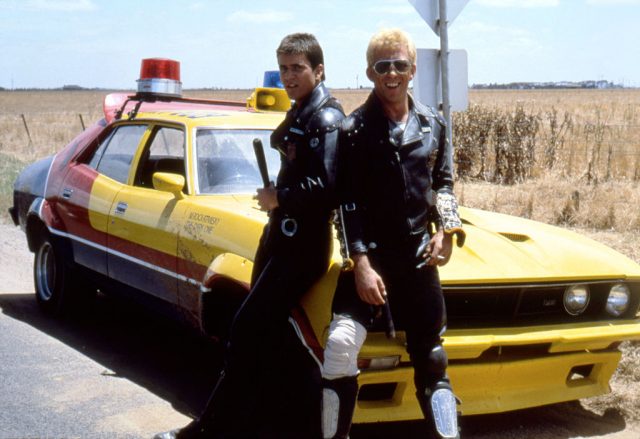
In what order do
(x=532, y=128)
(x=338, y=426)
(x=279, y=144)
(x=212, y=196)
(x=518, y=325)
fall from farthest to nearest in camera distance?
(x=532, y=128)
(x=212, y=196)
(x=518, y=325)
(x=279, y=144)
(x=338, y=426)

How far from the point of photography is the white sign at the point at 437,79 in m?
5.98

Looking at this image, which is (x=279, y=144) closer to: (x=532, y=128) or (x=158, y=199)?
(x=158, y=199)

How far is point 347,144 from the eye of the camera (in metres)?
3.33

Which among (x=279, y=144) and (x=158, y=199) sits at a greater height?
(x=279, y=144)

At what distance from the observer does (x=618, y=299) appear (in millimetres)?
4219

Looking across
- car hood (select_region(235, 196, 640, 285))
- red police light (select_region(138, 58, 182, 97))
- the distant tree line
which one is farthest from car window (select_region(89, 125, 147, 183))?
the distant tree line

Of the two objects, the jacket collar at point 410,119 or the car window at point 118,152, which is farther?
the car window at point 118,152

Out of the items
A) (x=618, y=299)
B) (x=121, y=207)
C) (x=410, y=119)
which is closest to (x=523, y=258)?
(x=618, y=299)

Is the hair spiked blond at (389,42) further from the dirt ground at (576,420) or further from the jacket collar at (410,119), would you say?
the dirt ground at (576,420)

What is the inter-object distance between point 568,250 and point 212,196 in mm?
1938

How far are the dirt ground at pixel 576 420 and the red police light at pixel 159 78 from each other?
322 centimetres

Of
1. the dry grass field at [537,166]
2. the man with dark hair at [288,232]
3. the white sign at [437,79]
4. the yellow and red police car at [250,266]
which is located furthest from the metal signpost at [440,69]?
the dry grass field at [537,166]

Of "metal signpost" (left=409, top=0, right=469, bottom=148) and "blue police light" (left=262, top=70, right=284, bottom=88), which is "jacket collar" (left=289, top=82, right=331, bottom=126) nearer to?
"metal signpost" (left=409, top=0, right=469, bottom=148)

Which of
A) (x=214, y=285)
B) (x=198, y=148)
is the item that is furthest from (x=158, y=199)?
(x=214, y=285)
